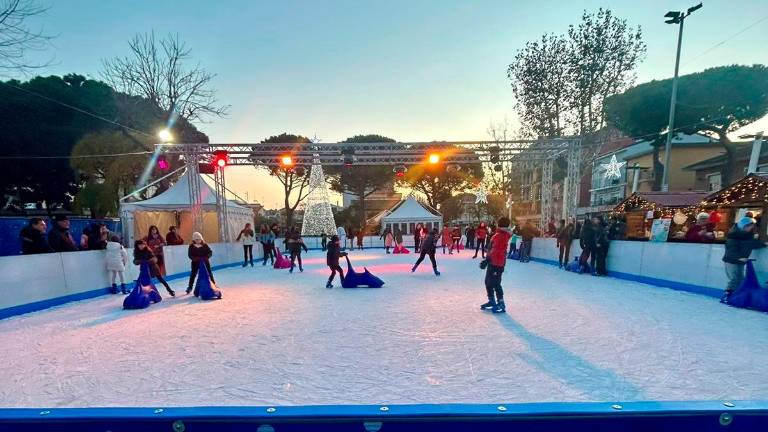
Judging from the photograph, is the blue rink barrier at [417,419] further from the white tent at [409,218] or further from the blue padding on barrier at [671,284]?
the white tent at [409,218]

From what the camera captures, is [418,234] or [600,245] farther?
[418,234]

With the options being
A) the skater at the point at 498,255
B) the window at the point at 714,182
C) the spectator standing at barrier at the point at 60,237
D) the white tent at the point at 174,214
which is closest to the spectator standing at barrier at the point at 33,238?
the spectator standing at barrier at the point at 60,237

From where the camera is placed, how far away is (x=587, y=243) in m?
8.45

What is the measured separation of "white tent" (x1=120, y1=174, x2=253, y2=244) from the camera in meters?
12.8

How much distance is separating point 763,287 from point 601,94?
13.5m

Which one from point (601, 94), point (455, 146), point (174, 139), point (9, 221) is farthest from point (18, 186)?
point (601, 94)

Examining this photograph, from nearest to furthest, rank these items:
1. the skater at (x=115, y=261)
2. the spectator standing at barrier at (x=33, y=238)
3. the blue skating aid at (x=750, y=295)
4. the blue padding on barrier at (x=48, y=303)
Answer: the blue skating aid at (x=750, y=295) < the blue padding on barrier at (x=48, y=303) < the spectator standing at barrier at (x=33, y=238) < the skater at (x=115, y=261)

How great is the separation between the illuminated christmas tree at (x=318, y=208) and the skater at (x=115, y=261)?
13311 millimetres

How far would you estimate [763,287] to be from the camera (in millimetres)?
4836

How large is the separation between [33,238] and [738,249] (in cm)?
1077

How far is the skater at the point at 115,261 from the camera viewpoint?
653 cm

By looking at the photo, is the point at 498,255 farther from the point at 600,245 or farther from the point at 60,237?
the point at 60,237

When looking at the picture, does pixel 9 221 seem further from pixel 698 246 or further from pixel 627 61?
pixel 627 61

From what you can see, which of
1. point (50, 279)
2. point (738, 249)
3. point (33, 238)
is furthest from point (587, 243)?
point (33, 238)
